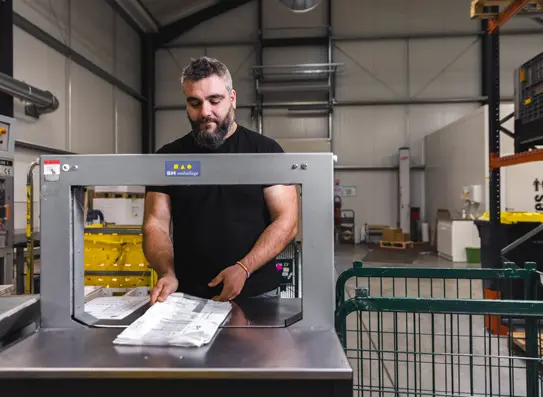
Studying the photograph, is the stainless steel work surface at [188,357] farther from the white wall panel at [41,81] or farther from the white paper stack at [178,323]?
the white wall panel at [41,81]

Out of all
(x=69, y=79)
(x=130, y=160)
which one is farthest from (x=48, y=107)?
(x=130, y=160)

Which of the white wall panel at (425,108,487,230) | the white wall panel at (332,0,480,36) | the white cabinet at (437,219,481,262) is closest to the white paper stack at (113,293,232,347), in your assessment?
the white wall panel at (425,108,487,230)

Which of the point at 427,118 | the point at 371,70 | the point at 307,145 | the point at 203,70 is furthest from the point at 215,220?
the point at 427,118

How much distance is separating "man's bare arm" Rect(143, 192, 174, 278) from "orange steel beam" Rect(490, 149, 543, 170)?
2648 mm

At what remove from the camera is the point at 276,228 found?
4.57 feet

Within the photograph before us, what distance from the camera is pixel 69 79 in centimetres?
678

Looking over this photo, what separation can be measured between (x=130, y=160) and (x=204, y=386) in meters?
0.55

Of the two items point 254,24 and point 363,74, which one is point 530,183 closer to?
point 363,74

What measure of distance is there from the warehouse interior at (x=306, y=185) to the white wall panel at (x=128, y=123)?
7cm

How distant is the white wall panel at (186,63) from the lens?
10.0 metres

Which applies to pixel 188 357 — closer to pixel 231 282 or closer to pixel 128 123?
pixel 231 282

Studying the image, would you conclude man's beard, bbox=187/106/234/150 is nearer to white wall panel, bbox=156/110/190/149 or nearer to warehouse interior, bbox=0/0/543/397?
warehouse interior, bbox=0/0/543/397

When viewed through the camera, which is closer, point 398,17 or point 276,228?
point 276,228

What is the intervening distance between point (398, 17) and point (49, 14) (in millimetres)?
7603
